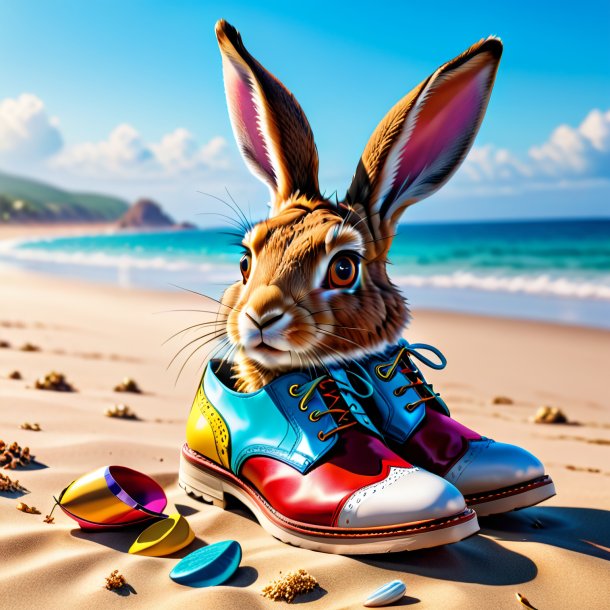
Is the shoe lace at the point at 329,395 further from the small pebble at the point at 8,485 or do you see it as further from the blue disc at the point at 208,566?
the small pebble at the point at 8,485

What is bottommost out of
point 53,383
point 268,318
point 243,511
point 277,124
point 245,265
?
point 53,383

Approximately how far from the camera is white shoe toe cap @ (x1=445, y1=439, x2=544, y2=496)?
2480 mm

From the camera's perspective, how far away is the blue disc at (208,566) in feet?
6.55

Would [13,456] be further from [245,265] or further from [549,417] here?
[549,417]

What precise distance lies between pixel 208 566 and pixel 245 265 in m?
0.95

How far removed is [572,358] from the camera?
7.13 metres

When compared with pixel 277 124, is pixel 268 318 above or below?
below

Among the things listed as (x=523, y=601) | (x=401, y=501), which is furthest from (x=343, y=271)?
(x=523, y=601)

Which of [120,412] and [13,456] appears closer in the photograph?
[13,456]

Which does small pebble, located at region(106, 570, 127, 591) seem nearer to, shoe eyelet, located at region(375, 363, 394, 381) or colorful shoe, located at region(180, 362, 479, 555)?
colorful shoe, located at region(180, 362, 479, 555)

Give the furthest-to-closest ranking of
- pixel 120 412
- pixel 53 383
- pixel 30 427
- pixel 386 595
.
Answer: pixel 53 383, pixel 120 412, pixel 30 427, pixel 386 595

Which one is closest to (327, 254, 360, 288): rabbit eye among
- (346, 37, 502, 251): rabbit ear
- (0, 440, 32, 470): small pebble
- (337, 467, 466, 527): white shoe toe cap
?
(346, 37, 502, 251): rabbit ear

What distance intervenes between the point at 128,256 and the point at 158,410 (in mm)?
22621

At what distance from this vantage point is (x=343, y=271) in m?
2.32
